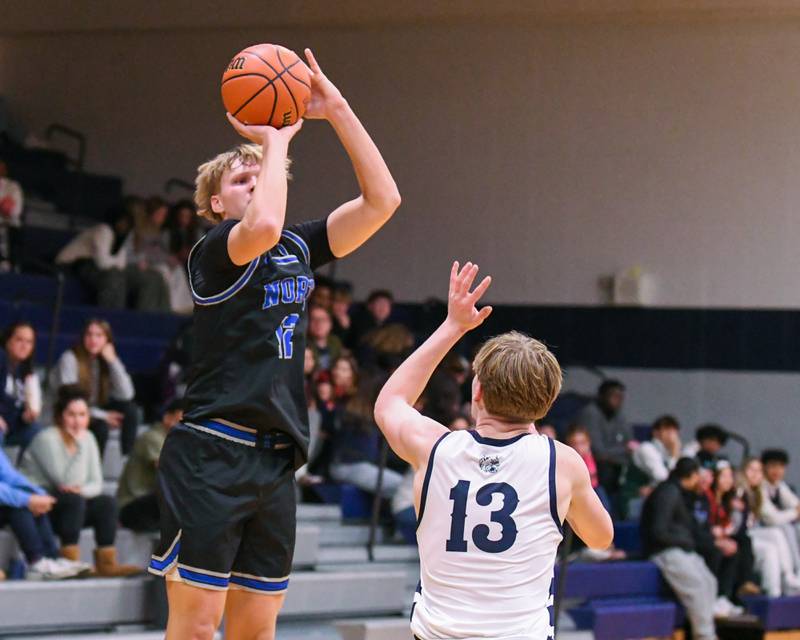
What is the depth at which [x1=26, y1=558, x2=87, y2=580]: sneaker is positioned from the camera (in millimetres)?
6074

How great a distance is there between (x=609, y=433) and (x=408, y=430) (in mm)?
7606

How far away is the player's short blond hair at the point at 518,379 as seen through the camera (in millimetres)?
2674

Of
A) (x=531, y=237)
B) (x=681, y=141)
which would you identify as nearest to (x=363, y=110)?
(x=531, y=237)

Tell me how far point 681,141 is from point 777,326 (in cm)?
183

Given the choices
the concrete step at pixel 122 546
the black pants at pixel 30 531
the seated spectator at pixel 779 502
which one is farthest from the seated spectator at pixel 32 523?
the seated spectator at pixel 779 502

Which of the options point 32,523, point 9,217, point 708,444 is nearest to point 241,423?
point 32,523

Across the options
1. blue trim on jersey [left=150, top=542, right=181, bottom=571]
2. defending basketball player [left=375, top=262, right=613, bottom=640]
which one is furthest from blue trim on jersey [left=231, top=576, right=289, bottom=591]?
defending basketball player [left=375, top=262, right=613, bottom=640]

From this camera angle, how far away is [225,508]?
3066mm

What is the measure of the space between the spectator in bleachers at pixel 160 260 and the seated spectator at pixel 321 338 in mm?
1537

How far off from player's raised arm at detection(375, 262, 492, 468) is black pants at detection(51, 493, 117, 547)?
3.78 metres

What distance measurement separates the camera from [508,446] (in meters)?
2.70

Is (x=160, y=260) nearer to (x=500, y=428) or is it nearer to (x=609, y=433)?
(x=609, y=433)

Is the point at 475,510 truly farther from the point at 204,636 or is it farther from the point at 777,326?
the point at 777,326

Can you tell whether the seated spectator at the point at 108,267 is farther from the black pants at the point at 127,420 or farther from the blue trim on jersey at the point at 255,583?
the blue trim on jersey at the point at 255,583
